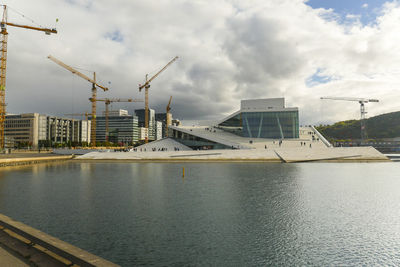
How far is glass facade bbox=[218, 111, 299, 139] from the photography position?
222 ft

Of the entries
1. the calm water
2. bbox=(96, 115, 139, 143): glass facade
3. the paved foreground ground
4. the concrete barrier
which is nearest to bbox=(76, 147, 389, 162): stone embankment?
the calm water

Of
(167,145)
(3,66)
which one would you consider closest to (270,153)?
(167,145)

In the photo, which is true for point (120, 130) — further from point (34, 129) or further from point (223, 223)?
point (223, 223)

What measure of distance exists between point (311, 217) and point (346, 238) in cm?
282

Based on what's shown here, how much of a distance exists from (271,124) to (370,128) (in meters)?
152

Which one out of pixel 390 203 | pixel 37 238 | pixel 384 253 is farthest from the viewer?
pixel 390 203

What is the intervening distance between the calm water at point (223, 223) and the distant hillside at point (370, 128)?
167 metres

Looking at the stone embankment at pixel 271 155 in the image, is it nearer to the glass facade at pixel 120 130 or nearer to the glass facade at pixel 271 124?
the glass facade at pixel 271 124

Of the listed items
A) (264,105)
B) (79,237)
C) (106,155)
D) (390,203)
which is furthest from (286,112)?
(79,237)

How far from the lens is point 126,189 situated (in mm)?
21703

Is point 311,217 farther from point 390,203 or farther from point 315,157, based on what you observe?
point 315,157

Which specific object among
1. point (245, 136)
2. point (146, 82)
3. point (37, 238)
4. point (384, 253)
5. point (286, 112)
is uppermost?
point (146, 82)

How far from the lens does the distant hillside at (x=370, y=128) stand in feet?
560

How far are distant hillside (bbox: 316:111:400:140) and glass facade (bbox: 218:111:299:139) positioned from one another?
11358 cm
